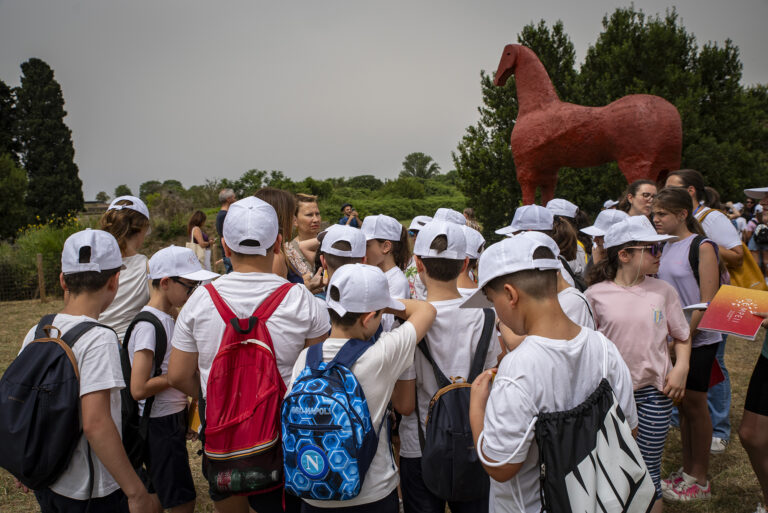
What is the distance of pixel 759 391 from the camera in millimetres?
2635

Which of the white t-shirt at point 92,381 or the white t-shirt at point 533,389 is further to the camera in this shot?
the white t-shirt at point 92,381

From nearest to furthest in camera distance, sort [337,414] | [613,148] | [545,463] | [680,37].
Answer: [545,463] < [337,414] < [613,148] < [680,37]

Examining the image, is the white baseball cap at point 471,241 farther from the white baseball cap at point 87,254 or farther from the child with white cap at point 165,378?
the white baseball cap at point 87,254

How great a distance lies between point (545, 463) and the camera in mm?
1378

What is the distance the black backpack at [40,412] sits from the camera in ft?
5.62

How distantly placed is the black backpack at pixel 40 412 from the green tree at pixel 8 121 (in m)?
30.9

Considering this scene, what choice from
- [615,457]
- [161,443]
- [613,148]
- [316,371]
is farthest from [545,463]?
[613,148]

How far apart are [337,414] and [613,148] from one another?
26.4 feet

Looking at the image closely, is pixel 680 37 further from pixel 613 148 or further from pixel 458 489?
pixel 458 489

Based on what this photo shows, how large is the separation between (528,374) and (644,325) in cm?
145

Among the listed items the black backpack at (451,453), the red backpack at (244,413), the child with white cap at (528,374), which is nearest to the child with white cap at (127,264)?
the red backpack at (244,413)

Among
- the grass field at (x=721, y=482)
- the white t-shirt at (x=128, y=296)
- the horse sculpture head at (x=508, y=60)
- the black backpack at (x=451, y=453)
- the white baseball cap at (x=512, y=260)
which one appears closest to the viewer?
the white baseball cap at (x=512, y=260)

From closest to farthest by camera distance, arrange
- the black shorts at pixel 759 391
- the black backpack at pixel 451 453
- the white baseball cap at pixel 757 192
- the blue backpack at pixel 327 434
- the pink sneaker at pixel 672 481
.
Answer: the blue backpack at pixel 327 434
the black backpack at pixel 451 453
the black shorts at pixel 759 391
the white baseball cap at pixel 757 192
the pink sneaker at pixel 672 481

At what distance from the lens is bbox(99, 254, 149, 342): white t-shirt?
9.39ft
